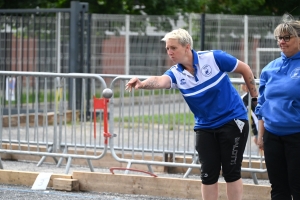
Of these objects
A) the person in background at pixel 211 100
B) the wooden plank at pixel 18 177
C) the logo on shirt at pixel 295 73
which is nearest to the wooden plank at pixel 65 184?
the wooden plank at pixel 18 177

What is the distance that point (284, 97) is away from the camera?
234 inches

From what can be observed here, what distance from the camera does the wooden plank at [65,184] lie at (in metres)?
8.68

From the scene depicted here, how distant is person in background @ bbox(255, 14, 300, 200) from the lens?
5.91 m

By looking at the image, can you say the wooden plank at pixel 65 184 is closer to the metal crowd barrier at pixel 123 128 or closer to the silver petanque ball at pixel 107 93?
the metal crowd barrier at pixel 123 128

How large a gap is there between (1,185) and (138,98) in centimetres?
214

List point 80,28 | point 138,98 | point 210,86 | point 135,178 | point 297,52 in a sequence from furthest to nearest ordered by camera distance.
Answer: point 80,28 → point 138,98 → point 135,178 → point 210,86 → point 297,52

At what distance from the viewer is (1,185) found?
9.08 m

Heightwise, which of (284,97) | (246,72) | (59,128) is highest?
(246,72)

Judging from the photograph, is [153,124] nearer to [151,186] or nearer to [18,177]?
[151,186]

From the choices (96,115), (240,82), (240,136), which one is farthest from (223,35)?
(240,136)

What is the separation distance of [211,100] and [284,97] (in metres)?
0.74

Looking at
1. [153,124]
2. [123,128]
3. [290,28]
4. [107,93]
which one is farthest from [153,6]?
[290,28]

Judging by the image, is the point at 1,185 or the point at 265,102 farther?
the point at 1,185

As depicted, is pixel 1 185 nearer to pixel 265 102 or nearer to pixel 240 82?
pixel 240 82
